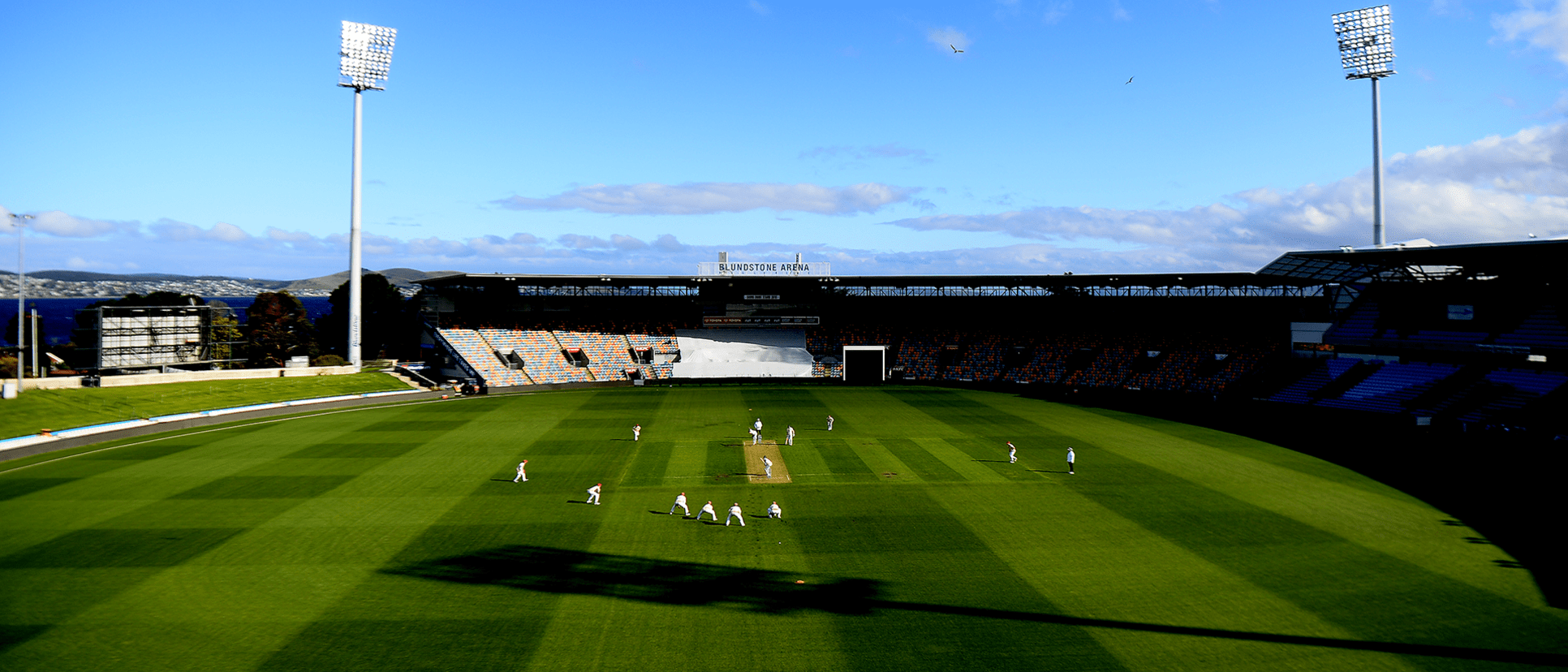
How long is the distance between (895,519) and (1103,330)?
169 ft

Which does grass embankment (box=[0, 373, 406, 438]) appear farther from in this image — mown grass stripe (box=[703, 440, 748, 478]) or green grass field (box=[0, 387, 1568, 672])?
mown grass stripe (box=[703, 440, 748, 478])

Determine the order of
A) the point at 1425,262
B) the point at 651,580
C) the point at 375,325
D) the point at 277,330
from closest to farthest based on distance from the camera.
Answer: the point at 651,580 < the point at 1425,262 < the point at 277,330 < the point at 375,325

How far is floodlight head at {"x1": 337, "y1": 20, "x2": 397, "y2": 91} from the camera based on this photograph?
61.8 metres

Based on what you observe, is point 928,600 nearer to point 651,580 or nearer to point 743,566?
point 743,566

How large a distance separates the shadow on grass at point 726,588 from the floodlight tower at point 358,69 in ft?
169

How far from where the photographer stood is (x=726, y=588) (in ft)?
59.7

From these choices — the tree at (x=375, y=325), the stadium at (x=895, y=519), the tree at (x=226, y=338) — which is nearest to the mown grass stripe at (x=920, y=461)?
the stadium at (x=895, y=519)

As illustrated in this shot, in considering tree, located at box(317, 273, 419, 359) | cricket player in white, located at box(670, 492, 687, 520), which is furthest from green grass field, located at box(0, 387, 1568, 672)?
tree, located at box(317, 273, 419, 359)

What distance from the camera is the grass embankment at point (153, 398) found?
125 feet

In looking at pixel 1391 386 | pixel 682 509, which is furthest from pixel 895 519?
pixel 1391 386

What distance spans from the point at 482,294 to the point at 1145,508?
6288 cm

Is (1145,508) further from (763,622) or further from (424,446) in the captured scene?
(424,446)

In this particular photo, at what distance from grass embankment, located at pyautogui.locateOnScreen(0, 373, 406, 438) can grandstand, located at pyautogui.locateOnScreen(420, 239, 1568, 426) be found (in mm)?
10292

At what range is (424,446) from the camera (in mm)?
36375
